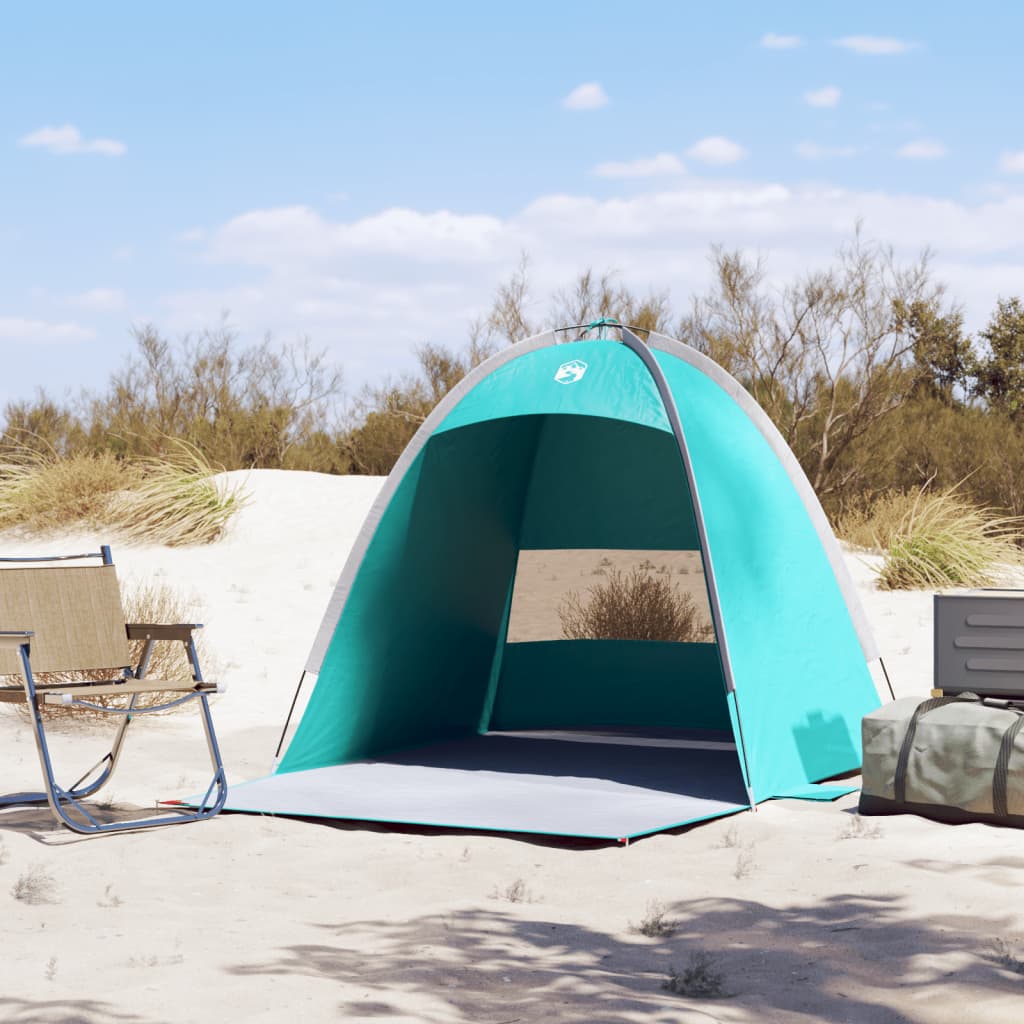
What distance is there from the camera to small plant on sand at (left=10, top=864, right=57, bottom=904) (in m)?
3.47

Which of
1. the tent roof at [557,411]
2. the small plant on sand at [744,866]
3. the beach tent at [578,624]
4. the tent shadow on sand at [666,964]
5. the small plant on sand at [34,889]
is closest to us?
the tent shadow on sand at [666,964]

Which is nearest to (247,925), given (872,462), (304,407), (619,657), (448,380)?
(619,657)

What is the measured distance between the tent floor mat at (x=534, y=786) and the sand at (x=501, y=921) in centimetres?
15

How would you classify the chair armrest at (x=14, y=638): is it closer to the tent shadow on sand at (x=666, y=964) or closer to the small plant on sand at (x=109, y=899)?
the small plant on sand at (x=109, y=899)

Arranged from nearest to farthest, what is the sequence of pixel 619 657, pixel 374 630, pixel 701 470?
1. pixel 701 470
2. pixel 374 630
3. pixel 619 657

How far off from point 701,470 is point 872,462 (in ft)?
38.4

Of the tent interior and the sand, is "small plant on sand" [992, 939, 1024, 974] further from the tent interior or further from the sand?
the tent interior

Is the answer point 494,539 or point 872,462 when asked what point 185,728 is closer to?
point 494,539

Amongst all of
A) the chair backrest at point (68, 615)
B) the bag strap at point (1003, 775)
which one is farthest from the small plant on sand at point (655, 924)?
the chair backrest at point (68, 615)

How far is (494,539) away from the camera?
6516mm

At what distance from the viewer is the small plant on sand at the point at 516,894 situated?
3.64 m

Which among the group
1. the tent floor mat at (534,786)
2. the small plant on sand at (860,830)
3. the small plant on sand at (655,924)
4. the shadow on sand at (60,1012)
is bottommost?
the tent floor mat at (534,786)

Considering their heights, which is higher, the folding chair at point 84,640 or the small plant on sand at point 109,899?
the folding chair at point 84,640

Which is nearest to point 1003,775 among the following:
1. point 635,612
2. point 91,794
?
point 91,794
